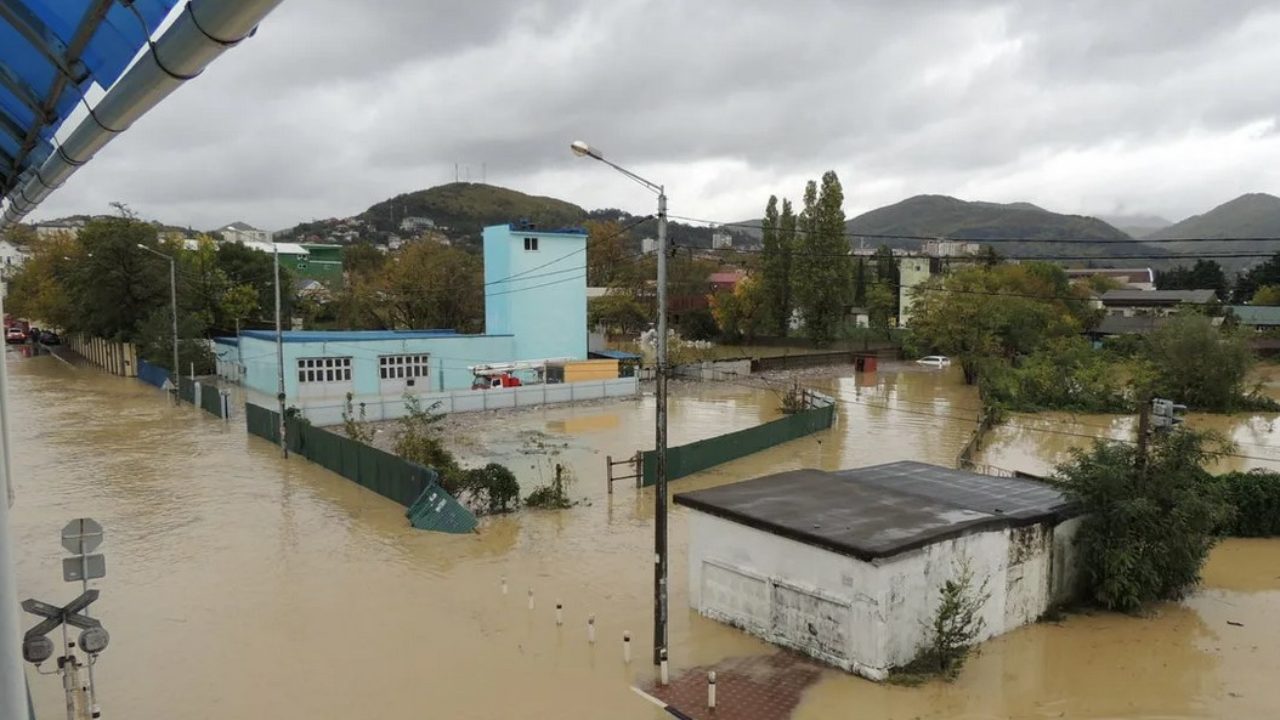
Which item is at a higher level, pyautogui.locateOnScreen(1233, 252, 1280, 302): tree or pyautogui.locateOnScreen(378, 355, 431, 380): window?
pyautogui.locateOnScreen(1233, 252, 1280, 302): tree

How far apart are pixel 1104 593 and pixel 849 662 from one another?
19.6 ft

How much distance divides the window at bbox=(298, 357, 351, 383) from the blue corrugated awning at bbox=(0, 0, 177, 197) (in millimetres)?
36119

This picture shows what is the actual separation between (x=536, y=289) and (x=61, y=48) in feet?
143

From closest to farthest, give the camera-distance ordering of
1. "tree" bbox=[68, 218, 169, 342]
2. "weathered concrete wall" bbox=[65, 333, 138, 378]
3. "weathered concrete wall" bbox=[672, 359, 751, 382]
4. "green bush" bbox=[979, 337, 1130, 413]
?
"green bush" bbox=[979, 337, 1130, 413], "tree" bbox=[68, 218, 169, 342], "weathered concrete wall" bbox=[672, 359, 751, 382], "weathered concrete wall" bbox=[65, 333, 138, 378]

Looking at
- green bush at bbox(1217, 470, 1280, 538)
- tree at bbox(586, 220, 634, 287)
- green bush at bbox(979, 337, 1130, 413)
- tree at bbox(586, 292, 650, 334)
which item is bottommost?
green bush at bbox(1217, 470, 1280, 538)

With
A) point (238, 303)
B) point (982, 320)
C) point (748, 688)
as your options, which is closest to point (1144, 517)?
point (748, 688)

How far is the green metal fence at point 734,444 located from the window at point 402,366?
67.1 feet

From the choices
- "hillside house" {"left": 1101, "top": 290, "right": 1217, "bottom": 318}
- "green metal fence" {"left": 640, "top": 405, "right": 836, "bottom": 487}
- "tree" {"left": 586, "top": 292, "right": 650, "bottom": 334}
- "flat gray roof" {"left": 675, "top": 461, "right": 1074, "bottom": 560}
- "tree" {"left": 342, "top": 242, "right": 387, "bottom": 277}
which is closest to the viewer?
"flat gray roof" {"left": 675, "top": 461, "right": 1074, "bottom": 560}

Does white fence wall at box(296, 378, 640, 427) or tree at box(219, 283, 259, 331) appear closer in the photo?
white fence wall at box(296, 378, 640, 427)

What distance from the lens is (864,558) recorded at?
11.8 m

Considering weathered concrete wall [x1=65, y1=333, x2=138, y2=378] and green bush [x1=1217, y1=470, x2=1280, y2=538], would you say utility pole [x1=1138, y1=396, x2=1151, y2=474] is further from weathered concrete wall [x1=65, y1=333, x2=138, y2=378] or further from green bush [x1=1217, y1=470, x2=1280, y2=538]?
weathered concrete wall [x1=65, y1=333, x2=138, y2=378]

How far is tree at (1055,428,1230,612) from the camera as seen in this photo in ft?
48.0

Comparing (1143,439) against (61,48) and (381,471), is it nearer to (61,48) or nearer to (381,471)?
(61,48)

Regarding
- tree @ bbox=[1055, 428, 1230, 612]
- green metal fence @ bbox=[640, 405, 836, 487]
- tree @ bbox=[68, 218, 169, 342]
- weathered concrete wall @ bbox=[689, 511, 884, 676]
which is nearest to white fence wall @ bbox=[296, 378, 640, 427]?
green metal fence @ bbox=[640, 405, 836, 487]
